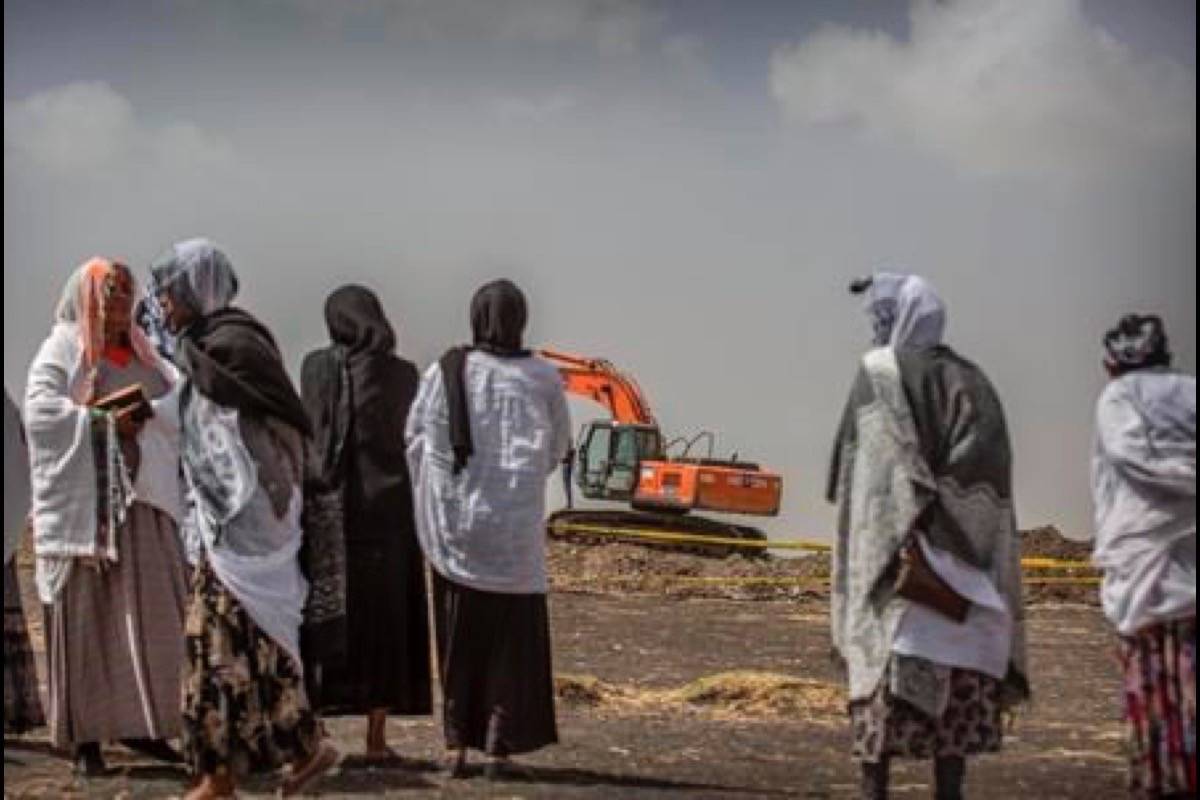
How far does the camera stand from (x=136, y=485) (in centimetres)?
807

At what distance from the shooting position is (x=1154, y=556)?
7117 millimetres

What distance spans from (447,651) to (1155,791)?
106 inches

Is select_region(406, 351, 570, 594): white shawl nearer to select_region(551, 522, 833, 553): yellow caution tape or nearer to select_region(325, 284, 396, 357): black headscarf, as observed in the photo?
select_region(325, 284, 396, 357): black headscarf

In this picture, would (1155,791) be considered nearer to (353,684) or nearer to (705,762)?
(705,762)

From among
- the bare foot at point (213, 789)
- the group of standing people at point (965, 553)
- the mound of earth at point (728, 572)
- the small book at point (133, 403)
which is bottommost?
the mound of earth at point (728, 572)

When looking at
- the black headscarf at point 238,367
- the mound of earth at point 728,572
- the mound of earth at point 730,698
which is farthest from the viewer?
the mound of earth at point 728,572

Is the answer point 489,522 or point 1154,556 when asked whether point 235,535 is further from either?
point 1154,556

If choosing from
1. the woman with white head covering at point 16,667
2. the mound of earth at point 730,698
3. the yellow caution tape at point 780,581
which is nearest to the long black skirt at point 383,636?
the woman with white head covering at point 16,667

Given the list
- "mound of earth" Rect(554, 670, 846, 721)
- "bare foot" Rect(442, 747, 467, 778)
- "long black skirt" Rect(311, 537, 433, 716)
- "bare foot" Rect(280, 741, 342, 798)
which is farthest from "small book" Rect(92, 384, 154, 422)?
"mound of earth" Rect(554, 670, 846, 721)

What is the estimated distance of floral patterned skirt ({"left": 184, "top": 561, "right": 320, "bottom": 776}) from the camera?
23.7 feet

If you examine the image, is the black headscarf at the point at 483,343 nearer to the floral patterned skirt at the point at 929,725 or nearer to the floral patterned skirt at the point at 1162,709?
the floral patterned skirt at the point at 929,725

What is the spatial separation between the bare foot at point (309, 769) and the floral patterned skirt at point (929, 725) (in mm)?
1771

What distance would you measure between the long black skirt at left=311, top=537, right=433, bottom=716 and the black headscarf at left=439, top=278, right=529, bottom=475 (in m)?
0.54

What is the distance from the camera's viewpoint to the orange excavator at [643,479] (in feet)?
82.9
